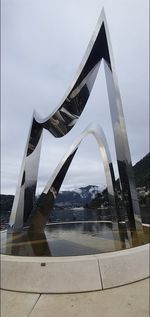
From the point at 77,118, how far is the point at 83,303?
6.97 metres

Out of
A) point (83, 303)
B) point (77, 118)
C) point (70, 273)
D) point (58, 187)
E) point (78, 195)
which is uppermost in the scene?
point (78, 195)

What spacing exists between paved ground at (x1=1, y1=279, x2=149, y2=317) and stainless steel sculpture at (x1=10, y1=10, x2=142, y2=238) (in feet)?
11.9

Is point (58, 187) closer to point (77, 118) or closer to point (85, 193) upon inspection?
point (77, 118)

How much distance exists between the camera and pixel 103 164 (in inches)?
460

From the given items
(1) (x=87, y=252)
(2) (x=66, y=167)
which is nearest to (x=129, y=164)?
(2) (x=66, y=167)

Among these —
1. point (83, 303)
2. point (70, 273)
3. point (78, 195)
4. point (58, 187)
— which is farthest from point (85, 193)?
point (83, 303)

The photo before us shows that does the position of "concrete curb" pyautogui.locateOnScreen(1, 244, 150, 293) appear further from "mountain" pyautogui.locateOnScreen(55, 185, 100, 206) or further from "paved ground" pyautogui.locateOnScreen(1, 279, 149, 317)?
"mountain" pyautogui.locateOnScreen(55, 185, 100, 206)

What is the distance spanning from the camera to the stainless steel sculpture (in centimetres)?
847

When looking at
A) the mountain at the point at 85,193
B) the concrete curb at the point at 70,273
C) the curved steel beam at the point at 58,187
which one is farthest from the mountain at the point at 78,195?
the concrete curb at the point at 70,273

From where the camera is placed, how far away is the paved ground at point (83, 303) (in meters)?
3.91

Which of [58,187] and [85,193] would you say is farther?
[85,193]

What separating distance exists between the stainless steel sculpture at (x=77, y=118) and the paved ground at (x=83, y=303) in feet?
11.9

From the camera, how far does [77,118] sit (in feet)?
32.7

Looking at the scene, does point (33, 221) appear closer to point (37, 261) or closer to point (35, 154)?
point (35, 154)
